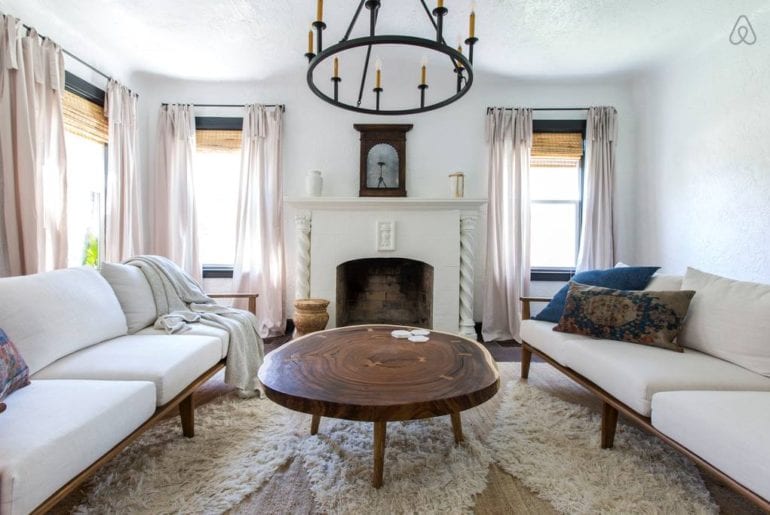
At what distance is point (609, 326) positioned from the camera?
6.42 feet

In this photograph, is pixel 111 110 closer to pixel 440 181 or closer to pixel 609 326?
pixel 440 181

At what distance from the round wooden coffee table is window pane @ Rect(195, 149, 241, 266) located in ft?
7.66

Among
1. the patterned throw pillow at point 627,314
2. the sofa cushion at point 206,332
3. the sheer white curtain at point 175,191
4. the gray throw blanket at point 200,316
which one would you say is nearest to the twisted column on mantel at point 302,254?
the gray throw blanket at point 200,316

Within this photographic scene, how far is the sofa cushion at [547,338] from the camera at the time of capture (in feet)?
6.69

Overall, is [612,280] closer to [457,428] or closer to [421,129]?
[457,428]

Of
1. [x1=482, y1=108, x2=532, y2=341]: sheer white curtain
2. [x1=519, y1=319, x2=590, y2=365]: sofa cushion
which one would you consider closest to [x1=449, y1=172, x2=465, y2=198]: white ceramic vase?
[x1=482, y1=108, x2=532, y2=341]: sheer white curtain

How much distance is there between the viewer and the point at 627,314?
192cm

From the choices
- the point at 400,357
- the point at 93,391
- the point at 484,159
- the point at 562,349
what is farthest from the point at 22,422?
the point at 484,159

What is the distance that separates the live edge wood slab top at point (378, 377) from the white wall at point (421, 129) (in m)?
2.12

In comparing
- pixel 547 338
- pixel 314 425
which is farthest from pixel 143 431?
pixel 547 338

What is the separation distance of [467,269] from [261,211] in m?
2.13

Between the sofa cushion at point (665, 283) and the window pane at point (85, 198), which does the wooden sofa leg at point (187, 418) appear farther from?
the sofa cushion at point (665, 283)

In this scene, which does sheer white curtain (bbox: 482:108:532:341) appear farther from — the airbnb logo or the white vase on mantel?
the white vase on mantel

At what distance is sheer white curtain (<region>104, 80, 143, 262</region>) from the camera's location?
10.1ft
